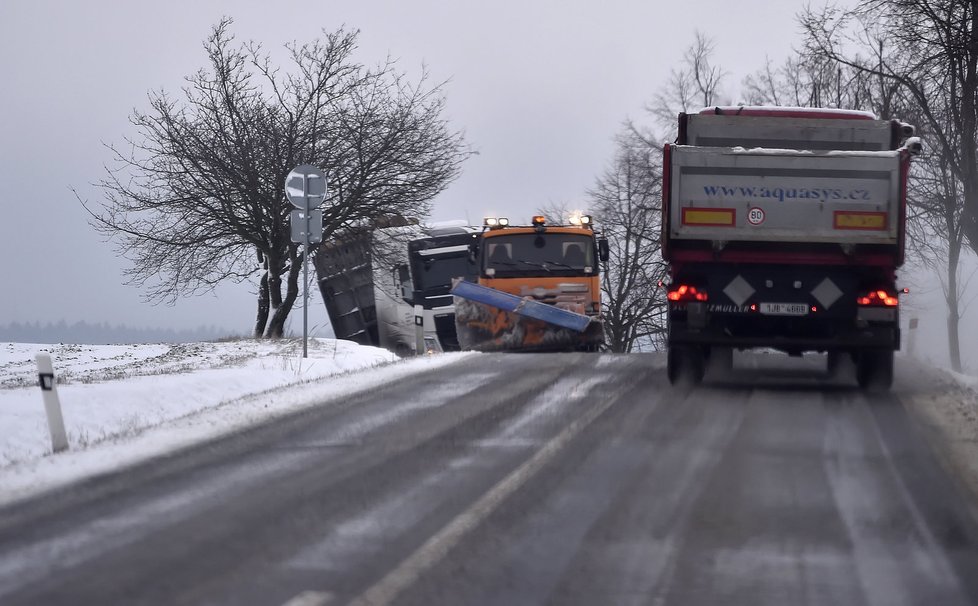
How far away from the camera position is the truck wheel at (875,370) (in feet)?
40.3

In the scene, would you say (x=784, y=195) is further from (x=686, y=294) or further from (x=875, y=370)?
(x=875, y=370)

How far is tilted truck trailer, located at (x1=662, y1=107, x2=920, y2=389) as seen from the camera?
1195cm

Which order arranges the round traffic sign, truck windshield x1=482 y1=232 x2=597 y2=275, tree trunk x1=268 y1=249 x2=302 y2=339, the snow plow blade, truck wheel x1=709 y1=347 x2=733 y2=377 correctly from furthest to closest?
tree trunk x1=268 y1=249 x2=302 y2=339 < truck windshield x1=482 y1=232 x2=597 y2=275 < the snow plow blade < the round traffic sign < truck wheel x1=709 y1=347 x2=733 y2=377

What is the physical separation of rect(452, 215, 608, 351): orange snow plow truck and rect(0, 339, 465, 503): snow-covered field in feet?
8.74

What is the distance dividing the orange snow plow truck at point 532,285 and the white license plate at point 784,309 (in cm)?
758

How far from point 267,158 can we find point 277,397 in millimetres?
16133

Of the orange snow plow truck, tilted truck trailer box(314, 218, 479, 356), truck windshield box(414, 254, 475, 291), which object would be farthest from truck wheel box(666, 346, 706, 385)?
truck windshield box(414, 254, 475, 291)

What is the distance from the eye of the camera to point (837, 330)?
40.0 feet

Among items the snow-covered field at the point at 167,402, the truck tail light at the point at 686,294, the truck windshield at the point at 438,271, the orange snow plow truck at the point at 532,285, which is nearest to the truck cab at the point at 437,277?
the truck windshield at the point at 438,271

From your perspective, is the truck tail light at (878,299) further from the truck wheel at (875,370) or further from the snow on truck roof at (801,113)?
the snow on truck roof at (801,113)

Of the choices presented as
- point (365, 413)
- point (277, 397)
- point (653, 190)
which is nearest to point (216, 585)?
point (365, 413)

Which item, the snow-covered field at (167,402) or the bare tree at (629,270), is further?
the bare tree at (629,270)

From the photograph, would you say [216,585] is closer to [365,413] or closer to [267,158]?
[365,413]

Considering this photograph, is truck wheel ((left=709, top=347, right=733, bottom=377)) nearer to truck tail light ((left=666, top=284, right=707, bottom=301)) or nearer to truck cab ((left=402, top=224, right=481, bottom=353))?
truck tail light ((left=666, top=284, right=707, bottom=301))
